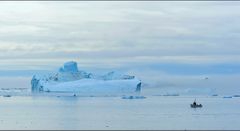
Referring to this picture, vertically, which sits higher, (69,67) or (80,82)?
(69,67)

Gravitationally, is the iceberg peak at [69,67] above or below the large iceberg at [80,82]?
above

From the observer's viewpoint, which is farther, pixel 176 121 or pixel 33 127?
pixel 176 121

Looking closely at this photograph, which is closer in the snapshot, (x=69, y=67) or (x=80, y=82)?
(x=80, y=82)

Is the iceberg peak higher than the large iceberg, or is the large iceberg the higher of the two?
the iceberg peak

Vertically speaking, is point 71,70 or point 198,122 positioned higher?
point 71,70

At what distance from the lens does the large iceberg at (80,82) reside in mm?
63062

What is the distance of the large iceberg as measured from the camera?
207 feet

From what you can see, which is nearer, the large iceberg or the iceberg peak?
the large iceberg

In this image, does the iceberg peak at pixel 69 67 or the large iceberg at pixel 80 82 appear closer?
the large iceberg at pixel 80 82

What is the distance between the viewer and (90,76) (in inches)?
2699

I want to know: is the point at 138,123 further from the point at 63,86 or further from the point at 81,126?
the point at 63,86

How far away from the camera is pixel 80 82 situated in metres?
64.4

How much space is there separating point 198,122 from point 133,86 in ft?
114

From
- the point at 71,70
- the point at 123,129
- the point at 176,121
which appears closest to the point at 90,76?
the point at 71,70
